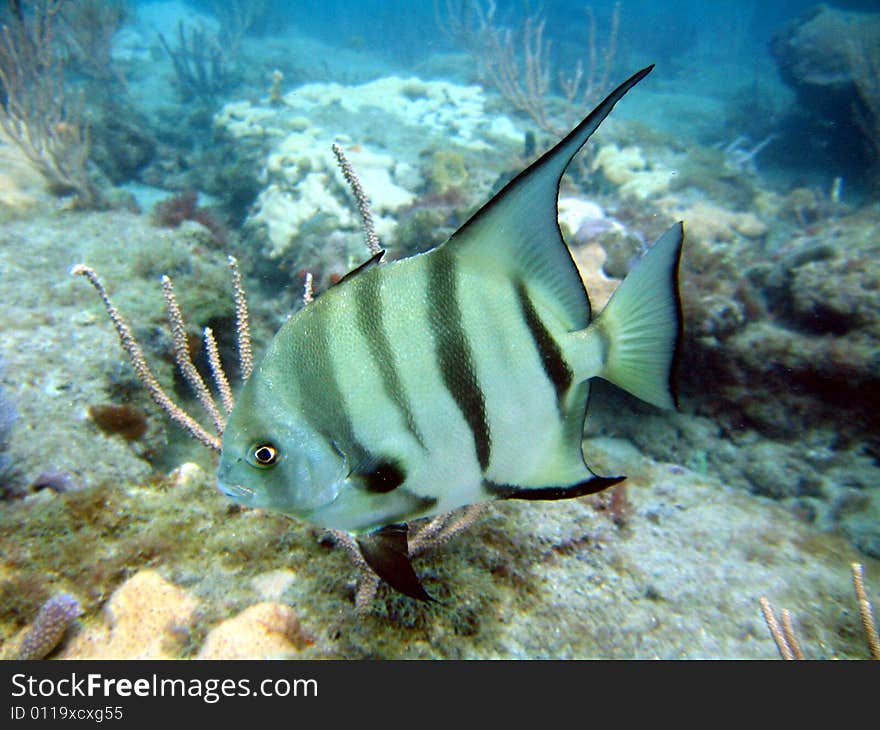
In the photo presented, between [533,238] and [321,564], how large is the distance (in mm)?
1599

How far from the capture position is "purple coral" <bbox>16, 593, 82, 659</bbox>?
5.51 feet

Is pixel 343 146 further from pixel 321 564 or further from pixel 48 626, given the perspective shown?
pixel 48 626

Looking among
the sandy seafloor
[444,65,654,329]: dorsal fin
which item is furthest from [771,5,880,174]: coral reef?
[444,65,654,329]: dorsal fin

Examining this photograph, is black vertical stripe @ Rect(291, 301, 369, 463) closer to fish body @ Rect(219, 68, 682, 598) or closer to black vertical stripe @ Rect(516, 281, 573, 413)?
fish body @ Rect(219, 68, 682, 598)

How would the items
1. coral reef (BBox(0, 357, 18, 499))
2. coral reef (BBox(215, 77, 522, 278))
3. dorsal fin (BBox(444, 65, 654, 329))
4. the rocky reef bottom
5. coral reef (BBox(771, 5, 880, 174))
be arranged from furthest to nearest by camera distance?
coral reef (BBox(771, 5, 880, 174)), coral reef (BBox(215, 77, 522, 278)), coral reef (BBox(0, 357, 18, 499)), the rocky reef bottom, dorsal fin (BBox(444, 65, 654, 329))

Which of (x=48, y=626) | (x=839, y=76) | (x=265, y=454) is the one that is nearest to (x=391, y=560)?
(x=265, y=454)

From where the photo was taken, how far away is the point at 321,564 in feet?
6.77

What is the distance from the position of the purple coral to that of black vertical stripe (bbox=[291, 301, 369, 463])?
1388mm

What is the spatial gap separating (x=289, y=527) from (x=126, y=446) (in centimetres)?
176

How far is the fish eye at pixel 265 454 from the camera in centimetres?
112

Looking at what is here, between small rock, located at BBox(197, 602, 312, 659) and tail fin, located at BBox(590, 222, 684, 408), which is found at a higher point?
tail fin, located at BBox(590, 222, 684, 408)

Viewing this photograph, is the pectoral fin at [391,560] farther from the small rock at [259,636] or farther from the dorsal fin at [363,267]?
the small rock at [259,636]

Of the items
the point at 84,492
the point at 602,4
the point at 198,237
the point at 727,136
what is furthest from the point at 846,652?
the point at 602,4
